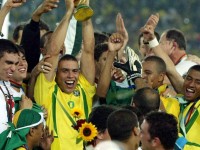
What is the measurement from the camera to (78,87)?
13430 mm

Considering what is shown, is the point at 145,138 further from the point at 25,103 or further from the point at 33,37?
the point at 33,37

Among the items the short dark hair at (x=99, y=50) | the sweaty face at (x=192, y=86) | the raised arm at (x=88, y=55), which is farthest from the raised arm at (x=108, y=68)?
the sweaty face at (x=192, y=86)

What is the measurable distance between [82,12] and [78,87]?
82cm

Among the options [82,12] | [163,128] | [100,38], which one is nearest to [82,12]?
[82,12]

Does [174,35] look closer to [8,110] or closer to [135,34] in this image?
[8,110]

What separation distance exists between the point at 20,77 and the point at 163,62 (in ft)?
5.78

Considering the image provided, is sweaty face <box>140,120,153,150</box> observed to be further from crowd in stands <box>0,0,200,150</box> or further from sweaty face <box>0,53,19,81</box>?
sweaty face <box>0,53,19,81</box>

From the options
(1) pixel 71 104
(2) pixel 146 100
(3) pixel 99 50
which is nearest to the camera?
(2) pixel 146 100

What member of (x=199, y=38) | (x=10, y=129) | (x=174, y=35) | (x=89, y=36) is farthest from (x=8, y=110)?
(x=199, y=38)

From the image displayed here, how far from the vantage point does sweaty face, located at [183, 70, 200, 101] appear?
1352 cm

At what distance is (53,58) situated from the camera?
13078 mm

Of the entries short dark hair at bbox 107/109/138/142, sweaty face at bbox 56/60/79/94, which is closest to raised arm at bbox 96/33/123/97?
sweaty face at bbox 56/60/79/94

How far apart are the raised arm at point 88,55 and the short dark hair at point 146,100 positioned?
2.90ft

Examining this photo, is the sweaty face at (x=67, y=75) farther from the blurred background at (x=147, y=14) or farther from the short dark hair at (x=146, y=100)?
the blurred background at (x=147, y=14)
